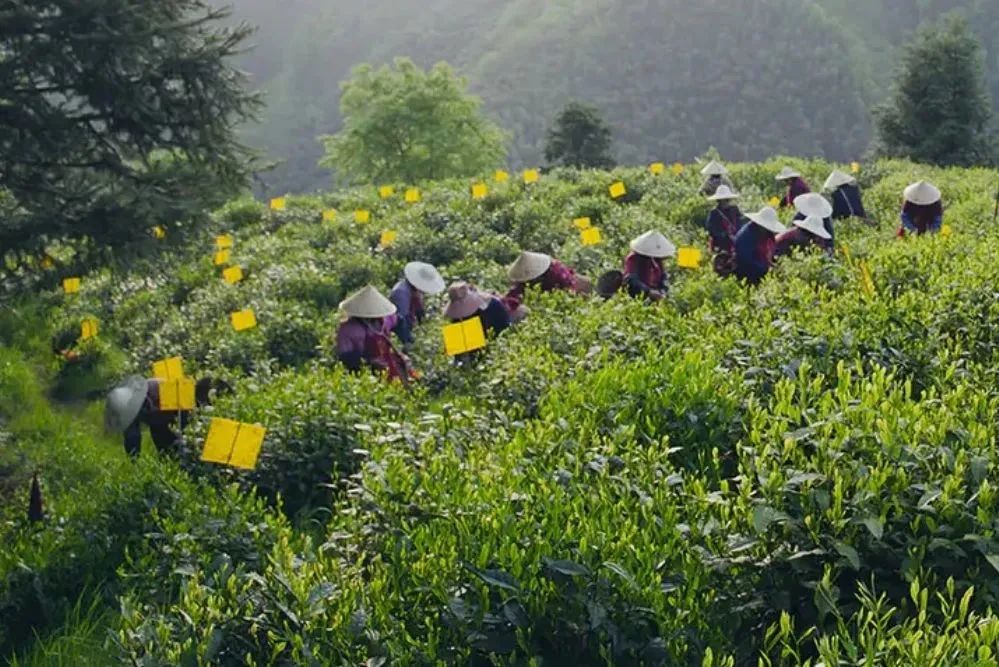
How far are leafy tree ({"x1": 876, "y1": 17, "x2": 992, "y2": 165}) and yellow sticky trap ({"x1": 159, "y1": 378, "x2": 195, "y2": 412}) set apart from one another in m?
25.0

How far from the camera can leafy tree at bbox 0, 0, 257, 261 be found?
660cm

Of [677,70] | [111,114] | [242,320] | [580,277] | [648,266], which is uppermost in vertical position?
[111,114]

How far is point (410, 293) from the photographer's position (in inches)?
379

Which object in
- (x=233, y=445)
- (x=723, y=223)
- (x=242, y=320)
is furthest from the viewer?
(x=723, y=223)

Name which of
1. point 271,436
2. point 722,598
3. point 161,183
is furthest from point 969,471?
point 161,183

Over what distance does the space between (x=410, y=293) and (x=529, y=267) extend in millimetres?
1289

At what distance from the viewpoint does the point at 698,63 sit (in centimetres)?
8862

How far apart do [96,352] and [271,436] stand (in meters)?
6.08

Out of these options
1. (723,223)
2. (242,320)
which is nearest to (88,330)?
(242,320)

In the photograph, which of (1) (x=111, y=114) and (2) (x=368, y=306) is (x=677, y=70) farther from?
(1) (x=111, y=114)

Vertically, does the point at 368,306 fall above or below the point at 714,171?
above

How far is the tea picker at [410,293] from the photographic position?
9.32 metres

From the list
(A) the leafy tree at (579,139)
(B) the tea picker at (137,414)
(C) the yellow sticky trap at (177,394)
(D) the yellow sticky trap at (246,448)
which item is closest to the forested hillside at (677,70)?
(A) the leafy tree at (579,139)

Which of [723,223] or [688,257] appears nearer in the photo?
[688,257]
